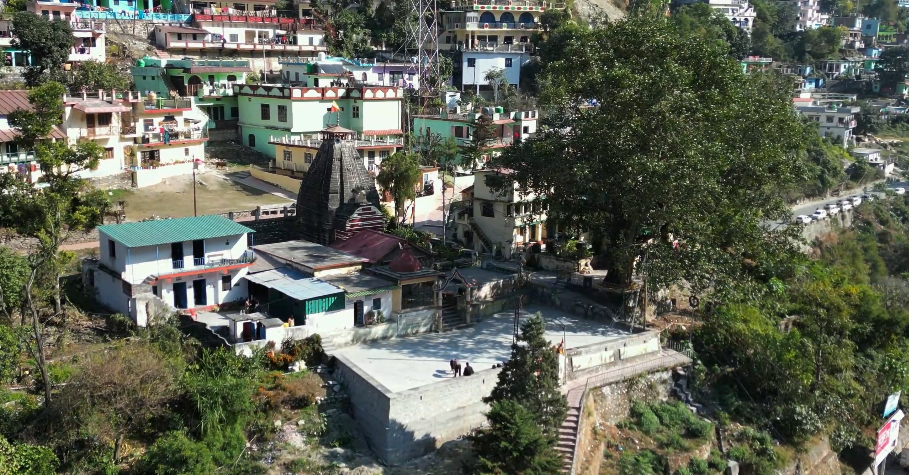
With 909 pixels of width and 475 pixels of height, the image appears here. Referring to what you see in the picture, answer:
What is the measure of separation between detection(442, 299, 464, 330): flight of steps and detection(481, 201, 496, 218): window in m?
7.35

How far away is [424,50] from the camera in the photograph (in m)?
55.8

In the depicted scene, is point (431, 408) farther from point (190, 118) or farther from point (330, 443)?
point (190, 118)

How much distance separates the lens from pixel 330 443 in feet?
65.6

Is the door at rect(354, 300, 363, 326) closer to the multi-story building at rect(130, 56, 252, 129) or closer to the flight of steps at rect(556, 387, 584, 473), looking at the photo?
the flight of steps at rect(556, 387, 584, 473)

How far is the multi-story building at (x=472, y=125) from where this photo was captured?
44.4m

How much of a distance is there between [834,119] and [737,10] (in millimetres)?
24207

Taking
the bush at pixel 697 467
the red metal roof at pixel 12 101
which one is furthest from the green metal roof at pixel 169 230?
the bush at pixel 697 467

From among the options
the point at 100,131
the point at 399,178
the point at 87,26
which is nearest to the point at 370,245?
the point at 399,178

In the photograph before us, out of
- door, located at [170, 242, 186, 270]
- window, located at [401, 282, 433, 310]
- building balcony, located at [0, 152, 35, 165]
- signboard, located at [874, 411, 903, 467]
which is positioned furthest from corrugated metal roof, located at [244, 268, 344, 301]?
signboard, located at [874, 411, 903, 467]

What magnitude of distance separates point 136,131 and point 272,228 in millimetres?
10958

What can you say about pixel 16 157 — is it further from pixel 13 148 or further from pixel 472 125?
pixel 472 125

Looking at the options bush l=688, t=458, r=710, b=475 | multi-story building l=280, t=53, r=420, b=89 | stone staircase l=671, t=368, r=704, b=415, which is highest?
Answer: multi-story building l=280, t=53, r=420, b=89

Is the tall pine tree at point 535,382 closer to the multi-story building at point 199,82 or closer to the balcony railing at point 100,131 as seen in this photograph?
the balcony railing at point 100,131

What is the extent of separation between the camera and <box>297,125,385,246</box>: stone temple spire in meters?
28.6
